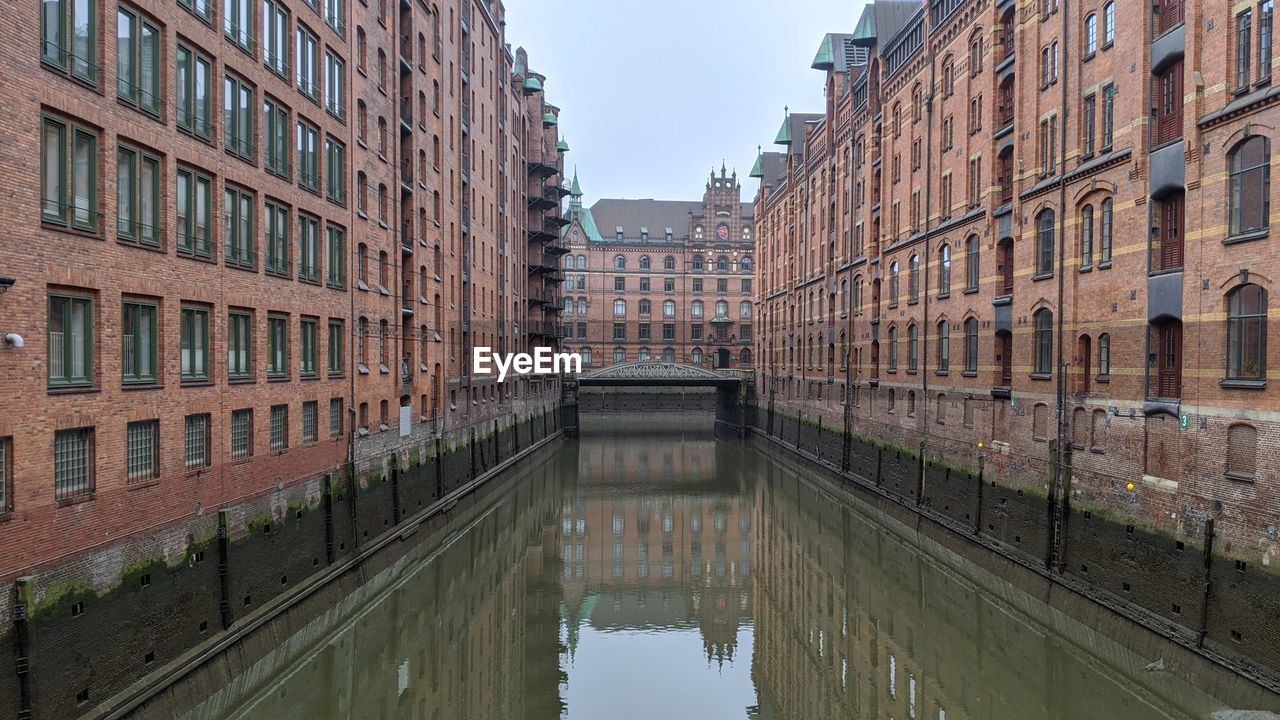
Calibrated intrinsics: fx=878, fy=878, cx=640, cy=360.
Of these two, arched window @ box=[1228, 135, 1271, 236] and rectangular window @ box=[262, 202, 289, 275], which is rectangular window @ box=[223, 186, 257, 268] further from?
arched window @ box=[1228, 135, 1271, 236]

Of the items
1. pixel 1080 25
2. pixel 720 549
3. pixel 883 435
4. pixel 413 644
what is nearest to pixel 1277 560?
pixel 1080 25

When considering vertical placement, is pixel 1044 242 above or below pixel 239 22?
below

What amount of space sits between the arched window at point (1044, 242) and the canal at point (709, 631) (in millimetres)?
8129

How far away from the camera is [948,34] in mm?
30359

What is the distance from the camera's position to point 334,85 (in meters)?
22.2

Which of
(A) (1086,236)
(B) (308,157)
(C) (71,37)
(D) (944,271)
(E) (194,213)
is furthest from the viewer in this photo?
(D) (944,271)

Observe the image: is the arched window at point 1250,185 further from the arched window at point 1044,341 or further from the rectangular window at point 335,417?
the rectangular window at point 335,417

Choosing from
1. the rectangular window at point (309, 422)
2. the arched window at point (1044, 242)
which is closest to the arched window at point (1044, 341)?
the arched window at point (1044, 242)

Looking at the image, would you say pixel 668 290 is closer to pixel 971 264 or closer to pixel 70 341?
pixel 971 264

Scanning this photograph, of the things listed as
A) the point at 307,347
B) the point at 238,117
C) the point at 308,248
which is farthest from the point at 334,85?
the point at 307,347

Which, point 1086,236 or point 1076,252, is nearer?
point 1086,236

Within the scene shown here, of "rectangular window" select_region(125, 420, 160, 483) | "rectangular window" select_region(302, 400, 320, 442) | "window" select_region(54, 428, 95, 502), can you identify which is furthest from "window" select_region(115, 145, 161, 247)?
"rectangular window" select_region(302, 400, 320, 442)

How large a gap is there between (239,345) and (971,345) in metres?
21.3

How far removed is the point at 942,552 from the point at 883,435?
30.7ft
